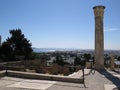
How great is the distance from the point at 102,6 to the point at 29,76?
993 cm

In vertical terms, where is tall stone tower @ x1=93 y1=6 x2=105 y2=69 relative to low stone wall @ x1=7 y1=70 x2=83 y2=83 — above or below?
above

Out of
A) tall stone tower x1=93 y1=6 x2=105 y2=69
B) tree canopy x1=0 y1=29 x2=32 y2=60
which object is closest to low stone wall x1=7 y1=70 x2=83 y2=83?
tall stone tower x1=93 y1=6 x2=105 y2=69

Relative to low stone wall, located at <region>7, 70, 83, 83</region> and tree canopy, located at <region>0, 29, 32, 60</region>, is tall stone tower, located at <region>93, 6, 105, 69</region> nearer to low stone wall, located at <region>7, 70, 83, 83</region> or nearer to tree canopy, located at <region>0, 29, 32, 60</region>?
low stone wall, located at <region>7, 70, 83, 83</region>

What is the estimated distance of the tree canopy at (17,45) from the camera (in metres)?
29.1

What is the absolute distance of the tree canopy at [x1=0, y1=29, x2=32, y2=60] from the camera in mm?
29078

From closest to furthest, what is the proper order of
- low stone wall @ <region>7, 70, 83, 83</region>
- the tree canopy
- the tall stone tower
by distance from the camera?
low stone wall @ <region>7, 70, 83, 83</region> → the tall stone tower → the tree canopy

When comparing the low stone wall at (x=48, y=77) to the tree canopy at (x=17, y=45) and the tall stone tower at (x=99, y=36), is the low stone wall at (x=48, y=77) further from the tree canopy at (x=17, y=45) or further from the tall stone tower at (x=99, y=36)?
the tree canopy at (x=17, y=45)

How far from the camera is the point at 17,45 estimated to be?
30.4 metres

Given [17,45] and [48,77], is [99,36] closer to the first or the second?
[48,77]

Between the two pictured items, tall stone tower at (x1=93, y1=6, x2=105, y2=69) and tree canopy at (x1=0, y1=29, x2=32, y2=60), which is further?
tree canopy at (x1=0, y1=29, x2=32, y2=60)

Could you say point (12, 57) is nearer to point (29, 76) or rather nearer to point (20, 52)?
point (20, 52)

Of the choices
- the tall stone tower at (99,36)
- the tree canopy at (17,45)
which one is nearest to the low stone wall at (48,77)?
the tall stone tower at (99,36)

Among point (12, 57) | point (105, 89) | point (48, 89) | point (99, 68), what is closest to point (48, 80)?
point (48, 89)

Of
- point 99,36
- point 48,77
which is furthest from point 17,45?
point 48,77
